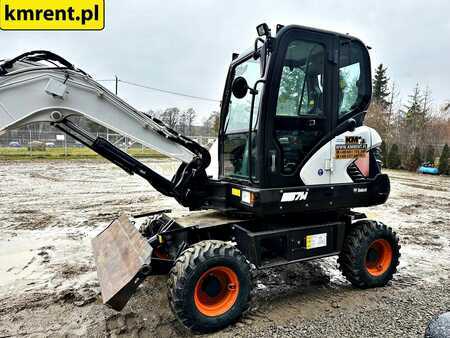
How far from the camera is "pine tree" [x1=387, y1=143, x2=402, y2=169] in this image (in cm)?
2094

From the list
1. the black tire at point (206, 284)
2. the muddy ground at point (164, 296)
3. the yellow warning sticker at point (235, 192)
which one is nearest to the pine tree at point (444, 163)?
the muddy ground at point (164, 296)

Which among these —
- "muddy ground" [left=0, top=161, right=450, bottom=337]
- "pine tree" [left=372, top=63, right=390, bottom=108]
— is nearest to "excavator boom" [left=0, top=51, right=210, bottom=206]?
"muddy ground" [left=0, top=161, right=450, bottom=337]

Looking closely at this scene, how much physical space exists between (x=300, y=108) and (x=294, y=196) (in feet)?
3.03

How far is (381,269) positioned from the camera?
12.9 ft

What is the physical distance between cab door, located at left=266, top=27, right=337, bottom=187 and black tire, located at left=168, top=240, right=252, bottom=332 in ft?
2.77

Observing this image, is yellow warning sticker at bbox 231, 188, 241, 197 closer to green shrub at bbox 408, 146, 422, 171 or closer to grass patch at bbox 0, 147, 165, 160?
grass patch at bbox 0, 147, 165, 160

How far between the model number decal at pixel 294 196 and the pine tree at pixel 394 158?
800 inches

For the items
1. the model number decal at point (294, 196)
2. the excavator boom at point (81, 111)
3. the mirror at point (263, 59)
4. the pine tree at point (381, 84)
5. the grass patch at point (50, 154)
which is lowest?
the model number decal at point (294, 196)

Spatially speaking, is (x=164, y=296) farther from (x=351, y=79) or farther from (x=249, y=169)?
(x=351, y=79)

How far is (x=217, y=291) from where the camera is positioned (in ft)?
10.2

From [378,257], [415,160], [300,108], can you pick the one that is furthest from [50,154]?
[415,160]

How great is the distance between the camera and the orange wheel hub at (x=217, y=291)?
2980 millimetres

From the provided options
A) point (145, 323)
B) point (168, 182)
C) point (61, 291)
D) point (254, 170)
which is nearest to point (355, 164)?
point (254, 170)

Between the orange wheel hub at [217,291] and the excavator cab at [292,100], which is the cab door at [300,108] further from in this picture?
the orange wheel hub at [217,291]
